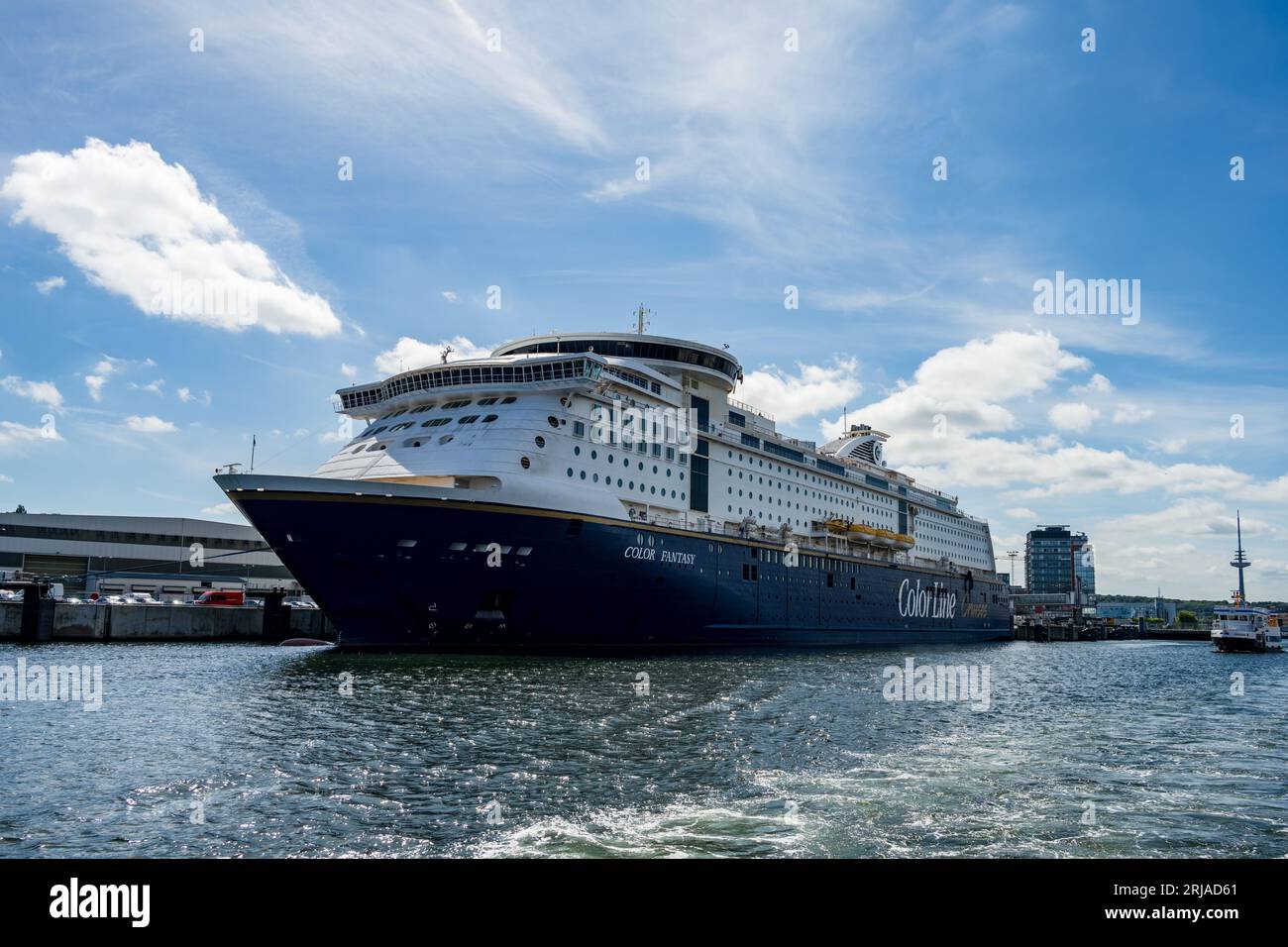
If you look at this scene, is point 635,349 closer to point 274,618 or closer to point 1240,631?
point 274,618

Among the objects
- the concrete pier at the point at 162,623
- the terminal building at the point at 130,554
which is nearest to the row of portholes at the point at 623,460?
the concrete pier at the point at 162,623

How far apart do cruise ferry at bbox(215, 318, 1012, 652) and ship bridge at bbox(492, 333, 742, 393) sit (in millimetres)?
90

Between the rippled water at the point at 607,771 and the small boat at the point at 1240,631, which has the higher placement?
the rippled water at the point at 607,771

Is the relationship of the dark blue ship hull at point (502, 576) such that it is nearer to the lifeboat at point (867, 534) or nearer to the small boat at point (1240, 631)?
the lifeboat at point (867, 534)

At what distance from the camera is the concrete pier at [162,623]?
3691 centimetres

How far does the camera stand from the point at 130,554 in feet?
191

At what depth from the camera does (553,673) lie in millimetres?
22891

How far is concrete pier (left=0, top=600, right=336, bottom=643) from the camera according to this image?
36.9 metres

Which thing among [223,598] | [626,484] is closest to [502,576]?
[626,484]

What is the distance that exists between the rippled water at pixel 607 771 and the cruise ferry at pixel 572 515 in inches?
143
